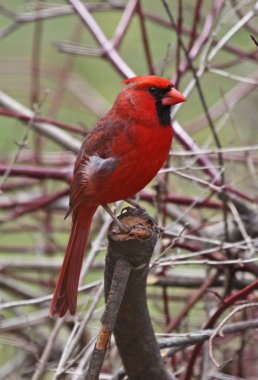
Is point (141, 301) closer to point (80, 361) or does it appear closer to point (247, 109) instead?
point (80, 361)

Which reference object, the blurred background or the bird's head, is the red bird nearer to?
the bird's head

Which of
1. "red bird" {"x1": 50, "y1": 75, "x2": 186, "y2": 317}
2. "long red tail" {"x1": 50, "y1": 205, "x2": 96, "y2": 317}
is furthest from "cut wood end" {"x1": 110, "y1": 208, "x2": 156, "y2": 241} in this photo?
"long red tail" {"x1": 50, "y1": 205, "x2": 96, "y2": 317}

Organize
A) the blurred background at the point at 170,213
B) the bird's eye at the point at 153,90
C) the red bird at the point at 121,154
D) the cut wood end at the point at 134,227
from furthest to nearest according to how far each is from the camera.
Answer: the blurred background at the point at 170,213
the bird's eye at the point at 153,90
the red bird at the point at 121,154
the cut wood end at the point at 134,227

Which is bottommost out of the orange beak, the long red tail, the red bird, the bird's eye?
the long red tail

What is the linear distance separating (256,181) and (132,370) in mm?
1445

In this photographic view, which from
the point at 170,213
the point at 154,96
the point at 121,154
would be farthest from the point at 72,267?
the point at 170,213

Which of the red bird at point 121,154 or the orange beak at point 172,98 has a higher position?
the orange beak at point 172,98

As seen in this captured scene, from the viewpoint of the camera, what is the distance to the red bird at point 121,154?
3057mm

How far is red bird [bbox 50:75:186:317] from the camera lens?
3057 millimetres

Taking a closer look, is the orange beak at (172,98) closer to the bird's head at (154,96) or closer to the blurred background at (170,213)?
the bird's head at (154,96)

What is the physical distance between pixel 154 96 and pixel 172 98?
0.07 metres

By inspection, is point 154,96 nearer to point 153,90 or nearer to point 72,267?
point 153,90

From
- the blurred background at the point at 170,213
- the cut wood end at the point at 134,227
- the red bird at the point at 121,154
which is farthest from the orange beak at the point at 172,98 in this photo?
the cut wood end at the point at 134,227

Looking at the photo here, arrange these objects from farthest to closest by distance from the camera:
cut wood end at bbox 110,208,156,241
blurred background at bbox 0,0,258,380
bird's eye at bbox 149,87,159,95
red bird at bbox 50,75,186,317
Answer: blurred background at bbox 0,0,258,380, bird's eye at bbox 149,87,159,95, red bird at bbox 50,75,186,317, cut wood end at bbox 110,208,156,241
